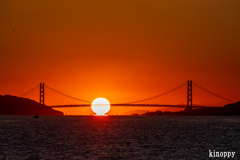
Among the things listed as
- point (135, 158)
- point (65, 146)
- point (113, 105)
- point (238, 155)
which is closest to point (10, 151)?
point (65, 146)

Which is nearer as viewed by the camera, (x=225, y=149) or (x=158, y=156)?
(x=158, y=156)

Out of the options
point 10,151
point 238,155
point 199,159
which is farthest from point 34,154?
point 238,155

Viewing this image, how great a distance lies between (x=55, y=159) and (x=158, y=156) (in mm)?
10679

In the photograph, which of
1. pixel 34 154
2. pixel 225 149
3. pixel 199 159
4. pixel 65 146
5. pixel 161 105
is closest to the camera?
pixel 199 159

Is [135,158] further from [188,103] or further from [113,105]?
[188,103]

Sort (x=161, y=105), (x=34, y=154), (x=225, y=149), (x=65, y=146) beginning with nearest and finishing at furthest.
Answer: (x=34, y=154) → (x=225, y=149) → (x=65, y=146) → (x=161, y=105)

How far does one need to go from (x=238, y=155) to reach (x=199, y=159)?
4.83 meters

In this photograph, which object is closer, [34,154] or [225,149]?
[34,154]

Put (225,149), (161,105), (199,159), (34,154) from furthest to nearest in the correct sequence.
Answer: (161,105), (225,149), (34,154), (199,159)

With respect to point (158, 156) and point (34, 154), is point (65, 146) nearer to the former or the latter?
point (34, 154)

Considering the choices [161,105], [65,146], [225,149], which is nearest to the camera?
[225,149]

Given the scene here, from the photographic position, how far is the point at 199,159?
3553 cm

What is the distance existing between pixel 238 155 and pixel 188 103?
493ft

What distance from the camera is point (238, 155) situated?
123 ft
